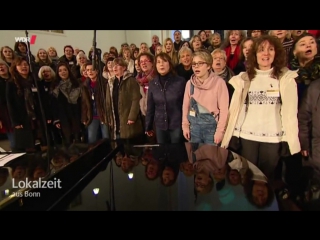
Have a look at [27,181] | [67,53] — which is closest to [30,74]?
[67,53]

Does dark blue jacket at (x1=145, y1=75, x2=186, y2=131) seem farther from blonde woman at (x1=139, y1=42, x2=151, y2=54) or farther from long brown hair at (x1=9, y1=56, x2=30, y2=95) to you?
long brown hair at (x1=9, y1=56, x2=30, y2=95)

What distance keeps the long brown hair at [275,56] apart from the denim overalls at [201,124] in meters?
0.39

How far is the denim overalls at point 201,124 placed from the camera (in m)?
1.56

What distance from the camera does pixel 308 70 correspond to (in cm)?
134

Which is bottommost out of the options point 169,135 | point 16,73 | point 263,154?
point 263,154

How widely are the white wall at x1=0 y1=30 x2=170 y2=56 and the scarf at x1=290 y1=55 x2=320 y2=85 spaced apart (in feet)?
2.55

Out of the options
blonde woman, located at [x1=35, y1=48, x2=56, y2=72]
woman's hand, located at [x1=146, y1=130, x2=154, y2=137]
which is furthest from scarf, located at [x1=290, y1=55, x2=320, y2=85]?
blonde woman, located at [x1=35, y1=48, x2=56, y2=72]

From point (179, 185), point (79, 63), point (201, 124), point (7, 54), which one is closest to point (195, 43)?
point (201, 124)

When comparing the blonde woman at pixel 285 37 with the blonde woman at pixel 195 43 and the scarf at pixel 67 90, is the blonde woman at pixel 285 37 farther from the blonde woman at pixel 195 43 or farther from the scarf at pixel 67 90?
the scarf at pixel 67 90

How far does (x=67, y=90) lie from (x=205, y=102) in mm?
1010

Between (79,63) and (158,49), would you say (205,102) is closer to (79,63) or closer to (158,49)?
(158,49)

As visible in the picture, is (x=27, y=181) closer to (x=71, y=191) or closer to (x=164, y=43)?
(x=71, y=191)

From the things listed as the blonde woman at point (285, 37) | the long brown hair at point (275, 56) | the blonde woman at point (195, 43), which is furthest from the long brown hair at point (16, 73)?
the blonde woman at point (285, 37)

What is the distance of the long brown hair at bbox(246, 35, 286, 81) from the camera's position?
4.34ft
